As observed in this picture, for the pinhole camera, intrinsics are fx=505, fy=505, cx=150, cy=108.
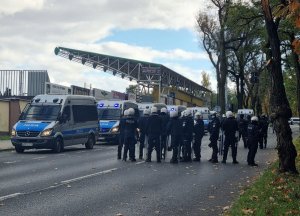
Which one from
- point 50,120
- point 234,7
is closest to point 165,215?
point 50,120

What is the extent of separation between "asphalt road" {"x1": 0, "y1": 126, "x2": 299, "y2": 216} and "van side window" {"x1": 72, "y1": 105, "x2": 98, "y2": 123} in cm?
546

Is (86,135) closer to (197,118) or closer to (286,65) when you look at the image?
(197,118)

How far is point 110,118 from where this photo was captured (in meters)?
28.3

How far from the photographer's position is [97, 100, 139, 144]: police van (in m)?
27.9

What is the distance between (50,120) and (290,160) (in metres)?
11.9

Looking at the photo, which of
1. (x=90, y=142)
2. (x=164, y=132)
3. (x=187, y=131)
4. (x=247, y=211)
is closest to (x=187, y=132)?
(x=187, y=131)

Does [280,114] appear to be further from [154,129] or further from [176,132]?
[154,129]

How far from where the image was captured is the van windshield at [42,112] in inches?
852

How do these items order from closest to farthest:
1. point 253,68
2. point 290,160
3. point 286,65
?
1. point 290,160
2. point 286,65
3. point 253,68

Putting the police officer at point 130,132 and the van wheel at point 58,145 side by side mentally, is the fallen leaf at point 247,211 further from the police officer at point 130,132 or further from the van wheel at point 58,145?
the van wheel at point 58,145

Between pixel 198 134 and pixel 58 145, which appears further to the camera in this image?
pixel 58 145

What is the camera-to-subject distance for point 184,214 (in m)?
8.32

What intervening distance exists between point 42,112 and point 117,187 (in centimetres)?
1137

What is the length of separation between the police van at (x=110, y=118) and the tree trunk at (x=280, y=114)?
1554cm
